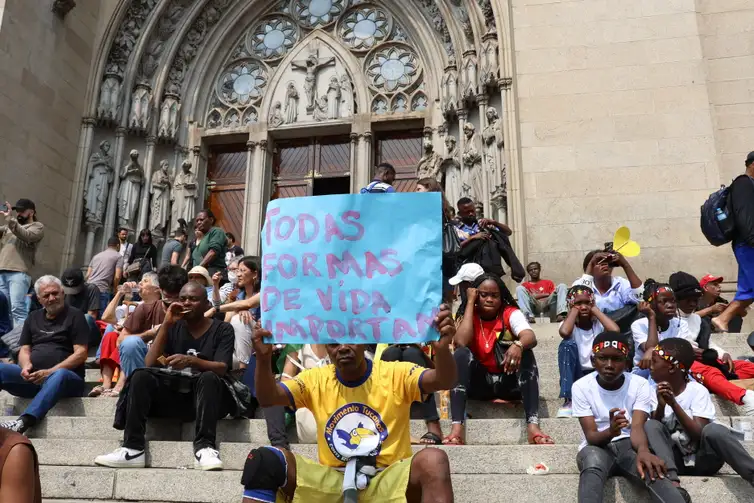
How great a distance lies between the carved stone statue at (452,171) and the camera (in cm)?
1236

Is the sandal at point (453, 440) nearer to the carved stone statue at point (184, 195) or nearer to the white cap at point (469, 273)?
the white cap at point (469, 273)

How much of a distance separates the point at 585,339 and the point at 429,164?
7.49 meters

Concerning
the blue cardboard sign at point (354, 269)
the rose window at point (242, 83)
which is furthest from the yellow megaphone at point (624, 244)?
the rose window at point (242, 83)

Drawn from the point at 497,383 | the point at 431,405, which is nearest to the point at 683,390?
the point at 497,383

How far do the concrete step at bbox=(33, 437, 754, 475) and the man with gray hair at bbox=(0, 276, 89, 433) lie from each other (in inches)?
29.8

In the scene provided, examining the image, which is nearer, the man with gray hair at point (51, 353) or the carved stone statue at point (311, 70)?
the man with gray hair at point (51, 353)

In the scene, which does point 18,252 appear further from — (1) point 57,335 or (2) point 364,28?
(2) point 364,28

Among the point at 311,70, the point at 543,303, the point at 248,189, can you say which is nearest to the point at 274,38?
the point at 311,70

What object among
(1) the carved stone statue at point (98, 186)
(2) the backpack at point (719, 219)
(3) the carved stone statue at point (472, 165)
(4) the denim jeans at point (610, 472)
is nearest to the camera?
(4) the denim jeans at point (610, 472)

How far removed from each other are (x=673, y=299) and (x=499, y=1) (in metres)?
7.62

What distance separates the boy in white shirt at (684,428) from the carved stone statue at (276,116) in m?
11.0

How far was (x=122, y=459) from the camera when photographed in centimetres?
463

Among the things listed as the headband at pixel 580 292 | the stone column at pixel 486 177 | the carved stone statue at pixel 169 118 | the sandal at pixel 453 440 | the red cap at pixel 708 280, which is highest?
the carved stone statue at pixel 169 118

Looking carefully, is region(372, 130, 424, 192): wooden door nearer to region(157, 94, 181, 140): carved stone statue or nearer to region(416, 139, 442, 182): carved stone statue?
region(416, 139, 442, 182): carved stone statue
